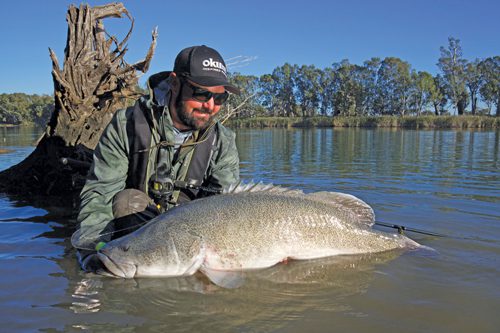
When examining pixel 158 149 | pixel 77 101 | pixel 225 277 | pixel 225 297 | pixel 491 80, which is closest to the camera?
pixel 225 297

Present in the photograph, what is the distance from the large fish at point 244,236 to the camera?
3.19 m

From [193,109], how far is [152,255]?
1.50 meters

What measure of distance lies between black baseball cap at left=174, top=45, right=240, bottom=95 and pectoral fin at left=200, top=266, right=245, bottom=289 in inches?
66.1

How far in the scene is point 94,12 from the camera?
7645 mm

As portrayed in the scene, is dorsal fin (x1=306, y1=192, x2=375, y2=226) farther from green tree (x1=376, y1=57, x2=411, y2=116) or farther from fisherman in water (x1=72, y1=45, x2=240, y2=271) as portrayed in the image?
green tree (x1=376, y1=57, x2=411, y2=116)

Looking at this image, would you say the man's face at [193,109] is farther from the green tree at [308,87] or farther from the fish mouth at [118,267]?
the green tree at [308,87]

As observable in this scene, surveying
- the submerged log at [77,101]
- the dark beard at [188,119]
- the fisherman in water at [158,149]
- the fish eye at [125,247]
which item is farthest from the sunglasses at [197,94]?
the submerged log at [77,101]

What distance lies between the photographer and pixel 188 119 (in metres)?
3.98

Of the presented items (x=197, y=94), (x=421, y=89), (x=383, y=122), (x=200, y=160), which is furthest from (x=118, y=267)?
(x=421, y=89)

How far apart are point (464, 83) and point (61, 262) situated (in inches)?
3006

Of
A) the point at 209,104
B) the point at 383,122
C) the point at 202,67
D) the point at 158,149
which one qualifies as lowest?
the point at 158,149

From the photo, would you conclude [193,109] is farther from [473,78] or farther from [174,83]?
[473,78]

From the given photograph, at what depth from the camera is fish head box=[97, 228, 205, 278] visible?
3.15 m

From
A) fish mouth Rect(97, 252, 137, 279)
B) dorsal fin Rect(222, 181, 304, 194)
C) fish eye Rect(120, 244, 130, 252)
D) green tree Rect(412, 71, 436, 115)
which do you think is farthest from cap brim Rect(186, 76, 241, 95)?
green tree Rect(412, 71, 436, 115)
